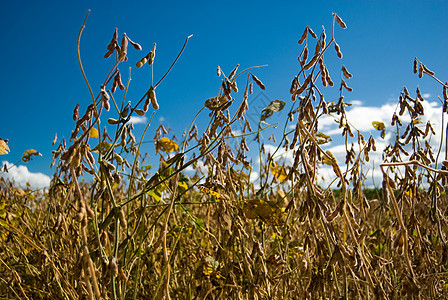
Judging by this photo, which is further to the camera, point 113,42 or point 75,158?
point 113,42

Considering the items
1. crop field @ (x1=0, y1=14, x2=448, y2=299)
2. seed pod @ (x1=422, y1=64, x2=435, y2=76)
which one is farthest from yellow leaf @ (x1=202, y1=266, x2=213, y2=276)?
seed pod @ (x1=422, y1=64, x2=435, y2=76)

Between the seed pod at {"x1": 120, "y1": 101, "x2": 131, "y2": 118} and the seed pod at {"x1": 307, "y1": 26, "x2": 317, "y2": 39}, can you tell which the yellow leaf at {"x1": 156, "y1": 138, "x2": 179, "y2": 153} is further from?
the seed pod at {"x1": 307, "y1": 26, "x2": 317, "y2": 39}

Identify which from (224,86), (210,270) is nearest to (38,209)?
(210,270)

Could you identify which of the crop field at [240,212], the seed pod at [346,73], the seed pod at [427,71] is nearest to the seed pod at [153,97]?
the crop field at [240,212]

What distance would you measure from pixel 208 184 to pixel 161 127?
3.51 feet

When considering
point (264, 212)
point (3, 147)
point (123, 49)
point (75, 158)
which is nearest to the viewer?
point (75, 158)

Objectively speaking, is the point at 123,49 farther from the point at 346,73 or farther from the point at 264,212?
the point at 346,73

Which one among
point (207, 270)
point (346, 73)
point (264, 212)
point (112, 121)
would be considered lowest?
point (207, 270)

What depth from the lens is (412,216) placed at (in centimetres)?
145

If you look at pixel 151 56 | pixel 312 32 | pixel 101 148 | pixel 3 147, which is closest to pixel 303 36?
pixel 312 32

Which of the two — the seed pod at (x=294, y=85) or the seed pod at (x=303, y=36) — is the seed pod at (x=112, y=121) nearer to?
the seed pod at (x=294, y=85)

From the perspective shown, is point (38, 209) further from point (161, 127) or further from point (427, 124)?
point (427, 124)

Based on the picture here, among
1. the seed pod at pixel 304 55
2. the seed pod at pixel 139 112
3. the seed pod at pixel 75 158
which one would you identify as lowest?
the seed pod at pixel 75 158

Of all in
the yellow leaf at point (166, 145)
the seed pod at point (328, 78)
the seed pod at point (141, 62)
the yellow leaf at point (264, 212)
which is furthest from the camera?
the yellow leaf at point (166, 145)
